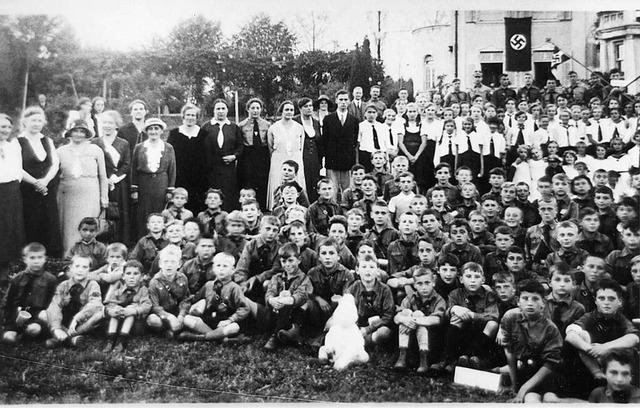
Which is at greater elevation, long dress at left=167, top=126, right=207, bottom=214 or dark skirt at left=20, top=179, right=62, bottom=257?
long dress at left=167, top=126, right=207, bottom=214

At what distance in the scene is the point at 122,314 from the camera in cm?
469

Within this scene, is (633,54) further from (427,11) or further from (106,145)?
(106,145)

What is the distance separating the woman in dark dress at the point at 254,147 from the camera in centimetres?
510

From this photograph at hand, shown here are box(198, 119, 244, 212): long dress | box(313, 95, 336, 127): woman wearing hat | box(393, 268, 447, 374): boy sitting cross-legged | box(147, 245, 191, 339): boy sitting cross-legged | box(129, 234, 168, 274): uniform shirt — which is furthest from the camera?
box(313, 95, 336, 127): woman wearing hat

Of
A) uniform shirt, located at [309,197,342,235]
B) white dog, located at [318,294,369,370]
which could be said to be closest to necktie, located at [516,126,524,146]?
uniform shirt, located at [309,197,342,235]

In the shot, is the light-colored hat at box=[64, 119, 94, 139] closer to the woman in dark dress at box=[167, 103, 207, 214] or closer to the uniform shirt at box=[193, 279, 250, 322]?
the woman in dark dress at box=[167, 103, 207, 214]

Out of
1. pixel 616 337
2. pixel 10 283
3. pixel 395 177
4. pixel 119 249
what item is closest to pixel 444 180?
pixel 395 177

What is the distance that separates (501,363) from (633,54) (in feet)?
7.87

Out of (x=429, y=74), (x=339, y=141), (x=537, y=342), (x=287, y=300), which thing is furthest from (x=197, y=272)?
(x=537, y=342)

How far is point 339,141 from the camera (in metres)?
5.15

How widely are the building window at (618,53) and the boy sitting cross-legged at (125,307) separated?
12.0 ft

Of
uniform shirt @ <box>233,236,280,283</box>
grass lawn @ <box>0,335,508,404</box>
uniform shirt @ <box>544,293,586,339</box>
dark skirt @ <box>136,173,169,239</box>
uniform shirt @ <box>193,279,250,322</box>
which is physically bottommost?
grass lawn @ <box>0,335,508,404</box>

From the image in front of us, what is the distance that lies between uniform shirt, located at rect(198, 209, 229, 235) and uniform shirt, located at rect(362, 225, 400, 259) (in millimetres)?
989

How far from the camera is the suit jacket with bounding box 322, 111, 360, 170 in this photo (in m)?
5.12
